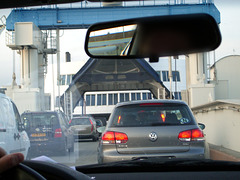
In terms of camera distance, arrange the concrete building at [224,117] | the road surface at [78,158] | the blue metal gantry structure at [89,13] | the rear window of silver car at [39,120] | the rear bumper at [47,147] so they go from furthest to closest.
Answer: the rear window of silver car at [39,120] < the rear bumper at [47,147] < the road surface at [78,158] < the concrete building at [224,117] < the blue metal gantry structure at [89,13]

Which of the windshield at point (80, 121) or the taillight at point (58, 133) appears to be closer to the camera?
the taillight at point (58, 133)

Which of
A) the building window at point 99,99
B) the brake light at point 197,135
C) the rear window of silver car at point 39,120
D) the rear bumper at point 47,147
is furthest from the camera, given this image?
the building window at point 99,99

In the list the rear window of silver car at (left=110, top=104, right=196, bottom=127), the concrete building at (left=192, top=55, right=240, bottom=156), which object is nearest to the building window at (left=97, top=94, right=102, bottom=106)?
the concrete building at (left=192, top=55, right=240, bottom=156)

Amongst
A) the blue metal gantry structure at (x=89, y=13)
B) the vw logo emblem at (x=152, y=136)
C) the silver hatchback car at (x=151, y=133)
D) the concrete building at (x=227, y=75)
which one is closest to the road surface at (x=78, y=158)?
the silver hatchback car at (x=151, y=133)

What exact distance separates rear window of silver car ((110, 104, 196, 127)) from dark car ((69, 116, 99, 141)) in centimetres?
1517

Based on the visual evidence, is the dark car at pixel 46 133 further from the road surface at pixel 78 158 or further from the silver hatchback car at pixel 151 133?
the silver hatchback car at pixel 151 133

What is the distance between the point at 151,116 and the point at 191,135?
691mm

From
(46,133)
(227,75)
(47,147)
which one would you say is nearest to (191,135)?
(47,147)

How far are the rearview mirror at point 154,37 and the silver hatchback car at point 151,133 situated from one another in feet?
9.27

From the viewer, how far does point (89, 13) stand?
369cm

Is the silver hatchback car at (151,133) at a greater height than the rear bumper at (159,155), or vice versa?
the silver hatchback car at (151,133)

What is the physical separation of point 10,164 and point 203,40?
7.80 ft

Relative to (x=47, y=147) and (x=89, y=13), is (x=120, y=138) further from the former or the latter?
(x=47, y=147)

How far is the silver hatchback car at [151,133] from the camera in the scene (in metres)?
6.33
